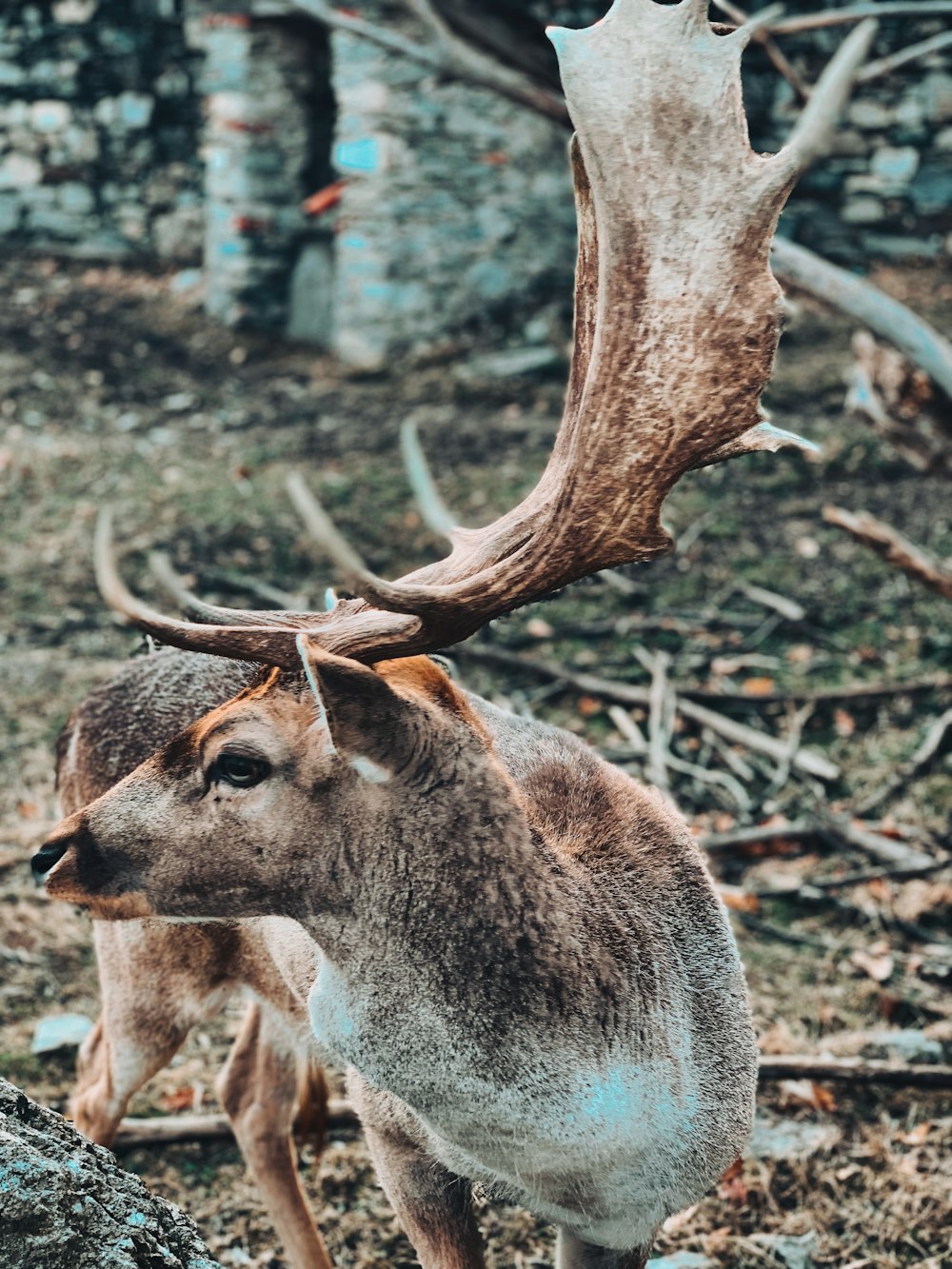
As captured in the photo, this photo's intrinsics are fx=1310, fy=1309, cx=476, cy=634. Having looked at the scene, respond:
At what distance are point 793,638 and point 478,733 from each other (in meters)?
4.29

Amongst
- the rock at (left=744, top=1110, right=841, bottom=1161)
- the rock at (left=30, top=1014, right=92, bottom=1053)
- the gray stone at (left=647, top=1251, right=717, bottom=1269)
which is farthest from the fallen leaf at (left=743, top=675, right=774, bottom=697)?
the rock at (left=30, top=1014, right=92, bottom=1053)

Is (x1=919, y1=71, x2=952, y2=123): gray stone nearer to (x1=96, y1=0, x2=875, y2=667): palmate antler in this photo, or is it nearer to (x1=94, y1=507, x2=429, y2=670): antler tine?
(x1=96, y1=0, x2=875, y2=667): palmate antler

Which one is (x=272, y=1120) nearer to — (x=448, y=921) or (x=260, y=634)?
(x=448, y=921)

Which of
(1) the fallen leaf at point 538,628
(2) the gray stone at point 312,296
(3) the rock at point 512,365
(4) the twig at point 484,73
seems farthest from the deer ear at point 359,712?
(2) the gray stone at point 312,296

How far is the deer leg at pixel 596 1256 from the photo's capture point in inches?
92.7

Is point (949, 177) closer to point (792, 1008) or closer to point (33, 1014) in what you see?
point (792, 1008)

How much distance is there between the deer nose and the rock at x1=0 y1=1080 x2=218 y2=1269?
0.36m

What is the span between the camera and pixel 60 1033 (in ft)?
12.4

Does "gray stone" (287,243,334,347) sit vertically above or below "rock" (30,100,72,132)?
below

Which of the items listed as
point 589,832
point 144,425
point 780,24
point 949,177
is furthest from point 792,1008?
point 949,177

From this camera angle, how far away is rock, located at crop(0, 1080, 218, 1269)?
5.52 feet

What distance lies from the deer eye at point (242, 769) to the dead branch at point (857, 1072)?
2.02 m

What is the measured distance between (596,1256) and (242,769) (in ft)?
3.66

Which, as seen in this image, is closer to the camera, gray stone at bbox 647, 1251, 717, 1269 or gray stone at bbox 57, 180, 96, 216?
gray stone at bbox 647, 1251, 717, 1269
